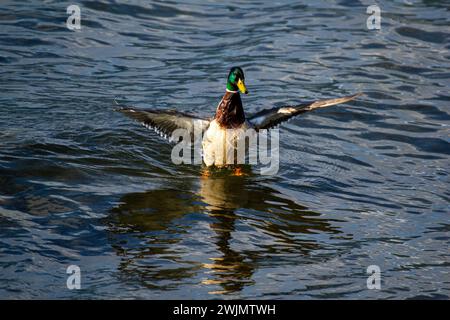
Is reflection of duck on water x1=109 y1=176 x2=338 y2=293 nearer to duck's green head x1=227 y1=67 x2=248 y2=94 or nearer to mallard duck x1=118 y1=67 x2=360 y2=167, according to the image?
mallard duck x1=118 y1=67 x2=360 y2=167

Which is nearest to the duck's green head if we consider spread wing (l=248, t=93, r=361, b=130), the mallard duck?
the mallard duck

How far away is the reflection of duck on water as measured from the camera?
6.28 meters

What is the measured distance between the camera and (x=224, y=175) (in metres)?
8.49

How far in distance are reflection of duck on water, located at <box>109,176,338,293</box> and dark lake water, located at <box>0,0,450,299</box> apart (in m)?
0.02

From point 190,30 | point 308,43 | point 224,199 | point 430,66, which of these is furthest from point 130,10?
point 224,199

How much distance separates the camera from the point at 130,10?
1294 cm

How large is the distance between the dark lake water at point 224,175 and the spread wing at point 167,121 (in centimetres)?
35

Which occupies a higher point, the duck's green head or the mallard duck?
the duck's green head

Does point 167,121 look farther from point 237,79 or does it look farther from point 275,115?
point 275,115

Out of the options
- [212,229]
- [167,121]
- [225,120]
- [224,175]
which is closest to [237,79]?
[225,120]

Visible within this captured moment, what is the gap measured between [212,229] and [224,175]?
1.46 m

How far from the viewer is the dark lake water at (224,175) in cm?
633
